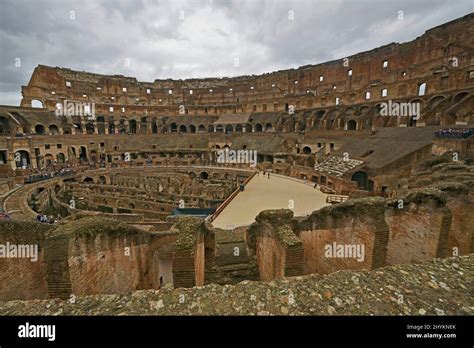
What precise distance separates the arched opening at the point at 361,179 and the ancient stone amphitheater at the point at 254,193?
6.0 inches

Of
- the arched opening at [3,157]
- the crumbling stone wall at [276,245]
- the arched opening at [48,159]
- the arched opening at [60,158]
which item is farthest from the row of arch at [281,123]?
the crumbling stone wall at [276,245]

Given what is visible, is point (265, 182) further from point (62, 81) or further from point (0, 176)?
point (62, 81)

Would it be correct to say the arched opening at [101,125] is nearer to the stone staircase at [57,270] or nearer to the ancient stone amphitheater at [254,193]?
the ancient stone amphitheater at [254,193]

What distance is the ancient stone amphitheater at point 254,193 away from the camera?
2654 millimetres

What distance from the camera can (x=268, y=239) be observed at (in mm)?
7281

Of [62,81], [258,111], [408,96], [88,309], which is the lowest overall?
[88,309]

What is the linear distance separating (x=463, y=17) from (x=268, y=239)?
3897cm

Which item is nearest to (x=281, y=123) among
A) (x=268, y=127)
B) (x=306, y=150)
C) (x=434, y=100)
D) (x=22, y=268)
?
(x=268, y=127)

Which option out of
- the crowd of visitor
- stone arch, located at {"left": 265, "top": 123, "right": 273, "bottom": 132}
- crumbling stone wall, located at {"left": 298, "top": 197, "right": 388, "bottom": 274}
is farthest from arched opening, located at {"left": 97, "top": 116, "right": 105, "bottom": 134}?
the crowd of visitor

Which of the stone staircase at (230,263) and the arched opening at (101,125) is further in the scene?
the arched opening at (101,125)

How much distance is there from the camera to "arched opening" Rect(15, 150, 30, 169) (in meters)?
26.2

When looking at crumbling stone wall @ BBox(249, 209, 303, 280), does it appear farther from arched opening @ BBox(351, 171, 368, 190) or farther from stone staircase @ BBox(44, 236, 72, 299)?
arched opening @ BBox(351, 171, 368, 190)

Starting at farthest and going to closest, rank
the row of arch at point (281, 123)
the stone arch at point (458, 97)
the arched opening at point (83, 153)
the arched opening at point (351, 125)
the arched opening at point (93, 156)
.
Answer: the arched opening at point (93, 156) → the arched opening at point (83, 153) → the arched opening at point (351, 125) → the row of arch at point (281, 123) → the stone arch at point (458, 97)
